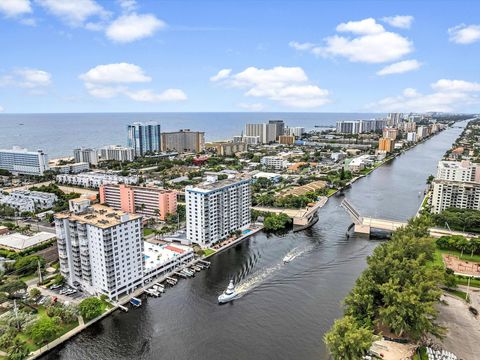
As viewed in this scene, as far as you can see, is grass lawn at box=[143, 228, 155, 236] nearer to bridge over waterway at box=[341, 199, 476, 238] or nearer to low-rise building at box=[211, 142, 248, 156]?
bridge over waterway at box=[341, 199, 476, 238]

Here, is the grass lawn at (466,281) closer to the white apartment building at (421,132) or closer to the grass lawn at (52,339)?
the grass lawn at (52,339)

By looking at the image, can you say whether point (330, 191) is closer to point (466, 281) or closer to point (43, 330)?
point (466, 281)

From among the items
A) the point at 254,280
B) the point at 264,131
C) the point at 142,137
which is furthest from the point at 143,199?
the point at 264,131

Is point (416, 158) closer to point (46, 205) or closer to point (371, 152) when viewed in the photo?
point (371, 152)

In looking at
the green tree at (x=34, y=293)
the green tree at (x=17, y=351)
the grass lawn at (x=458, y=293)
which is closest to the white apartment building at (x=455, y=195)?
the grass lawn at (x=458, y=293)

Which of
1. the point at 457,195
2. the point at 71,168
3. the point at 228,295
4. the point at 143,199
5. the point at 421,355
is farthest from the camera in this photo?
the point at 71,168

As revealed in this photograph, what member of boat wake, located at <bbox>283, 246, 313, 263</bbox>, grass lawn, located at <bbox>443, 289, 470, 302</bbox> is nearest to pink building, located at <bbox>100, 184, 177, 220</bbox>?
boat wake, located at <bbox>283, 246, 313, 263</bbox>

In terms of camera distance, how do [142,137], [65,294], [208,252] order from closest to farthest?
[65,294], [208,252], [142,137]
